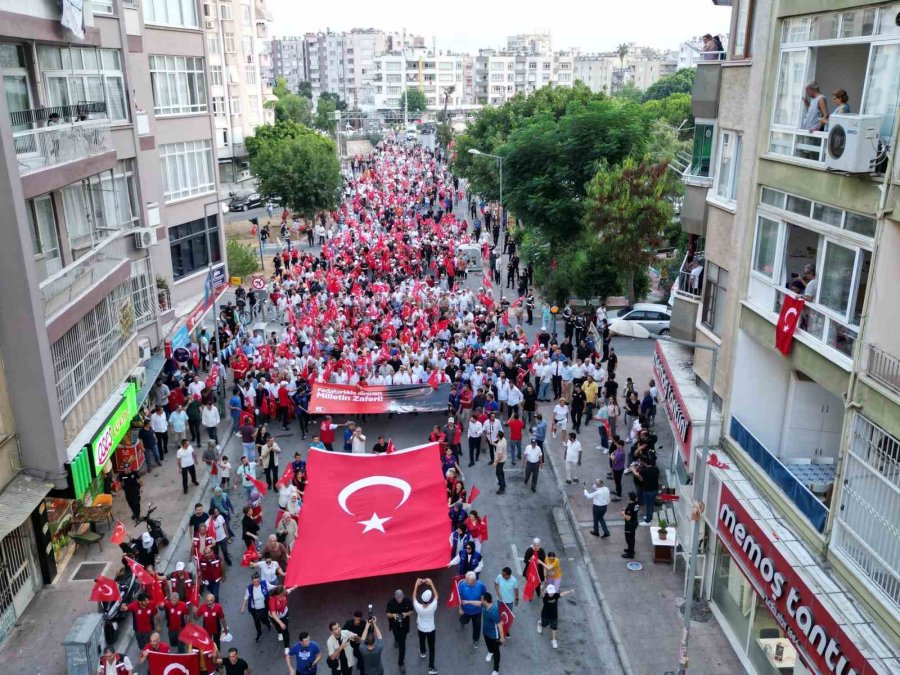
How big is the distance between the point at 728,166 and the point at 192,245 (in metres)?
22.8

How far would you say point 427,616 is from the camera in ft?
43.1

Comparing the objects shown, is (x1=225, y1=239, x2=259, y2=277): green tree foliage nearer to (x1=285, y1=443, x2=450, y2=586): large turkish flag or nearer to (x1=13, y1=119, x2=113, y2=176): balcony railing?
(x1=13, y1=119, x2=113, y2=176): balcony railing

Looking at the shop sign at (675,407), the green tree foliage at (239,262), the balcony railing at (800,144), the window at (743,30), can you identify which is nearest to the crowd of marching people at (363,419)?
the shop sign at (675,407)

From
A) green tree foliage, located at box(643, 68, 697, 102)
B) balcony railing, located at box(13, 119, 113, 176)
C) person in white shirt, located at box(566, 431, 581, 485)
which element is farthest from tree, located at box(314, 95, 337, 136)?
person in white shirt, located at box(566, 431, 581, 485)

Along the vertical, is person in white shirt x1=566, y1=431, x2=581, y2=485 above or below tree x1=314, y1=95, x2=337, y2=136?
below

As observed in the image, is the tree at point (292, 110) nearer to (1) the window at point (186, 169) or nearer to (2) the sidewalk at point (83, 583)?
(1) the window at point (186, 169)

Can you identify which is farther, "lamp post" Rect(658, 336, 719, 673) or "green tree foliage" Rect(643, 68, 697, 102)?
"green tree foliage" Rect(643, 68, 697, 102)

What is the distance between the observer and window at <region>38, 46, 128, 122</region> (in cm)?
1847

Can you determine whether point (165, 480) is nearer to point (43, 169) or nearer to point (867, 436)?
point (43, 169)

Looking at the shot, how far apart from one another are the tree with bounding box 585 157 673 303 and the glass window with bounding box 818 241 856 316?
1898 centimetres

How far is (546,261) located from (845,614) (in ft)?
93.1

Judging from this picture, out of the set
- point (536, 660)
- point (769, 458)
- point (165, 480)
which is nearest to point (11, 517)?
point (165, 480)

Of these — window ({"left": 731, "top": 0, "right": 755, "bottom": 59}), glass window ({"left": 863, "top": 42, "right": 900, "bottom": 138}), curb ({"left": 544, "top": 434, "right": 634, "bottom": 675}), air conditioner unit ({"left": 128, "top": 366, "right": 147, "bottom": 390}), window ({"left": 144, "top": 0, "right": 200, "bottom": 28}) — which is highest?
window ({"left": 144, "top": 0, "right": 200, "bottom": 28})

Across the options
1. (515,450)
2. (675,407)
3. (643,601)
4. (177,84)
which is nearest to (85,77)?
(177,84)
